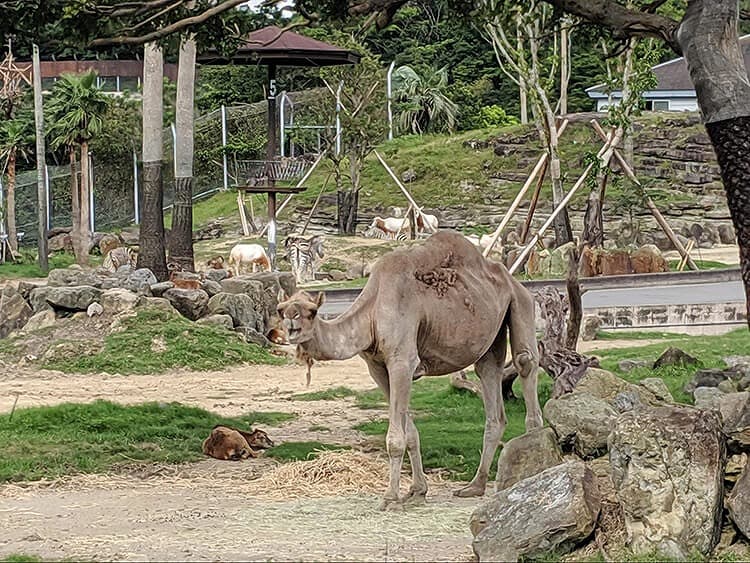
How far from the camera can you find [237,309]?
771 inches

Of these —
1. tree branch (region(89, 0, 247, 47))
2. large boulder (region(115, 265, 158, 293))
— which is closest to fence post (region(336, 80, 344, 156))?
large boulder (region(115, 265, 158, 293))

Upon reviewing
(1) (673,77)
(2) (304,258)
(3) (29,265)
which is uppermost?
(1) (673,77)

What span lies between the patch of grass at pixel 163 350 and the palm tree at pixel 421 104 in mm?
31596

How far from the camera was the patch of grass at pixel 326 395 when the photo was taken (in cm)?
1484

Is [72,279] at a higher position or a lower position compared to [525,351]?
lower

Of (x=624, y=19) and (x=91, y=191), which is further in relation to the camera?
(x=91, y=191)

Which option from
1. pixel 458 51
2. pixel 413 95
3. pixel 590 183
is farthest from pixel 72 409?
pixel 458 51

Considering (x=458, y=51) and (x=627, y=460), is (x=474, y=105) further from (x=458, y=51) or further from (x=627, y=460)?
Result: (x=627, y=460)

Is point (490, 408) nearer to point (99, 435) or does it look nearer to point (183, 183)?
point (99, 435)

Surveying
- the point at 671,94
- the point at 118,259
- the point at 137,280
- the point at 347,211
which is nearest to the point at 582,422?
the point at 137,280

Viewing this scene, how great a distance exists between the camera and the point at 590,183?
25141mm

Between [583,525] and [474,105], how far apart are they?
44942 mm

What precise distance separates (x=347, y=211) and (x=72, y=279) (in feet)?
65.5

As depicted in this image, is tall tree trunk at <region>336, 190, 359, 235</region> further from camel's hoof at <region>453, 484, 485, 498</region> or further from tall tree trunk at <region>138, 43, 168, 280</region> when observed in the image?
camel's hoof at <region>453, 484, 485, 498</region>
